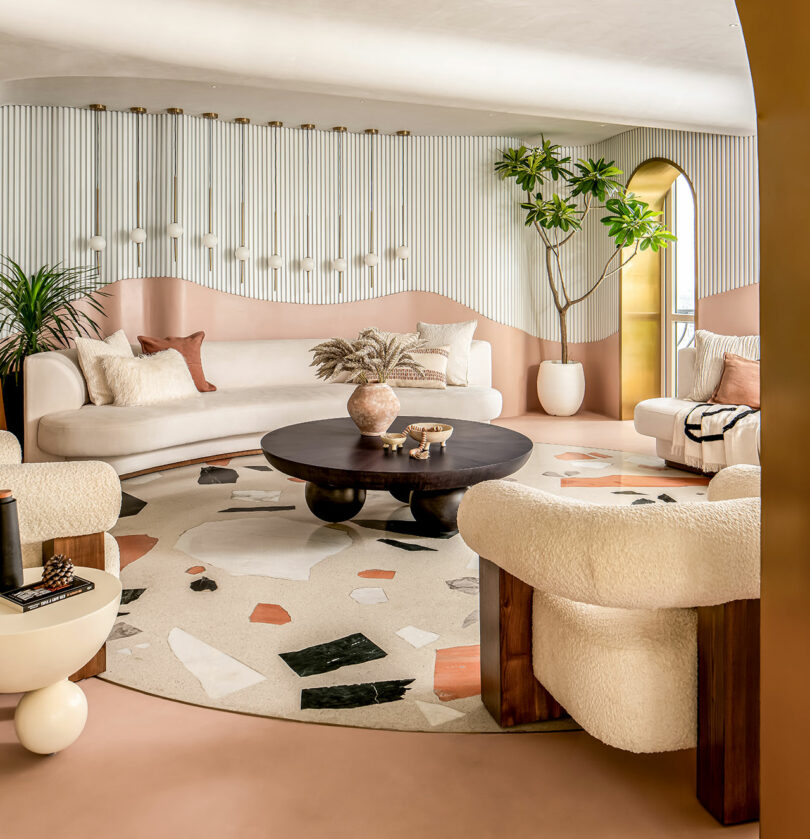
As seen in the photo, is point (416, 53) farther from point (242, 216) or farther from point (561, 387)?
point (561, 387)

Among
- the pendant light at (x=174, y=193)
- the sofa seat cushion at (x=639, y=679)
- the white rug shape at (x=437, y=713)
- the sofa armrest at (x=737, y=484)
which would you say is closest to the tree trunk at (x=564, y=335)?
the pendant light at (x=174, y=193)

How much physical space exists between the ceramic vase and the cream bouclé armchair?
2.07 metres

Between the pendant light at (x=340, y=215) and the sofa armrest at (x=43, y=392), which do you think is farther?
the pendant light at (x=340, y=215)

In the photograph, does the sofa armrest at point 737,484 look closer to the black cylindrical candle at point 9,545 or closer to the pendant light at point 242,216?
the black cylindrical candle at point 9,545

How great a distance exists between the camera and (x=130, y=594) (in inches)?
114

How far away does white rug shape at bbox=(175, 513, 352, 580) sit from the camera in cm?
319

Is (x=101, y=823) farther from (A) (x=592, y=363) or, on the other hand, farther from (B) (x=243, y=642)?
(A) (x=592, y=363)

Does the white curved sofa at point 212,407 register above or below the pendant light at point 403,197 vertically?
below

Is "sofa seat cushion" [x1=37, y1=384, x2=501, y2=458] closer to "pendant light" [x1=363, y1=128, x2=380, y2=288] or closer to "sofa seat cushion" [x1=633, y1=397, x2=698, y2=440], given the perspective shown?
"sofa seat cushion" [x1=633, y1=397, x2=698, y2=440]

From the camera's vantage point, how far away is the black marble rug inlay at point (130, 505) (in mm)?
3992

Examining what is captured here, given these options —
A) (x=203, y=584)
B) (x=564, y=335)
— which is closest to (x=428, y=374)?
(x=564, y=335)

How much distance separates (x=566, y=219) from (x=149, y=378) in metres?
3.89

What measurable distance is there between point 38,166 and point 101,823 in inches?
215

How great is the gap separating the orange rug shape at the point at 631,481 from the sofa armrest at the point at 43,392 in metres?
3.02
